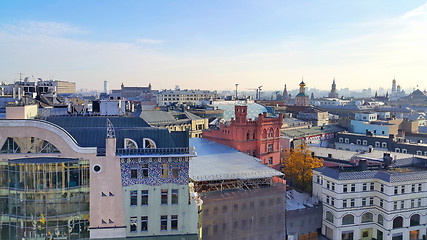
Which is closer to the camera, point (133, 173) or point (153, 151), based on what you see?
point (133, 173)

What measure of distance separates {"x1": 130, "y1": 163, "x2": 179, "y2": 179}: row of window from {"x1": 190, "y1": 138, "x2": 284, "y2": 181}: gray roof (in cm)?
1154

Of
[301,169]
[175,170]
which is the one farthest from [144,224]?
[301,169]

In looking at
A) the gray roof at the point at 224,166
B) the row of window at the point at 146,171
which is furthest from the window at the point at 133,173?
the gray roof at the point at 224,166

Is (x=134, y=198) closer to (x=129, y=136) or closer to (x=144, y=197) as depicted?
(x=144, y=197)

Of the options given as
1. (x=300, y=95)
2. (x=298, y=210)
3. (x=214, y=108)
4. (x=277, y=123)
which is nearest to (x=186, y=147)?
(x=298, y=210)

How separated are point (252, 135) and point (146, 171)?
33145 mm

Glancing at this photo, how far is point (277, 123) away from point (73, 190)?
4212cm

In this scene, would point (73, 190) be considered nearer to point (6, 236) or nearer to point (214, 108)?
point (6, 236)

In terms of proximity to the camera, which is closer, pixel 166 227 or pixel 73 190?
pixel 73 190

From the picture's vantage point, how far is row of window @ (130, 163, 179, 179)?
103ft

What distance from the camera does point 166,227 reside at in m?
32.3

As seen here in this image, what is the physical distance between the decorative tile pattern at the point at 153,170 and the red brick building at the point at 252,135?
96.4ft

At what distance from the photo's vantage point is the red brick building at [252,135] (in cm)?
6119

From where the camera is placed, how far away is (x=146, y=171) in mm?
31609
